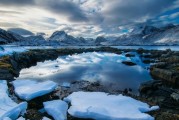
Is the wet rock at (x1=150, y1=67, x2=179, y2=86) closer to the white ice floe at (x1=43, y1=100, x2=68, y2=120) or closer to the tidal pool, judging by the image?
the tidal pool

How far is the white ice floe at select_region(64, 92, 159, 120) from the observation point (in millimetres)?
13047

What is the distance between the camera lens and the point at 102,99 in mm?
16375

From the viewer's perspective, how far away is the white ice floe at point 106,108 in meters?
13.0

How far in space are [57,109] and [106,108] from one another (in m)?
3.39

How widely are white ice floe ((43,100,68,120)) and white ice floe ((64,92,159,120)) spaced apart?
55cm

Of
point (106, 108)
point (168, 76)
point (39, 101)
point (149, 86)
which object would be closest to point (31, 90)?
point (39, 101)

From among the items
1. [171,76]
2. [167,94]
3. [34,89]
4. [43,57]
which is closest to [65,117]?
[34,89]

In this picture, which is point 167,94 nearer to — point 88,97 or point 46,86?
point 88,97

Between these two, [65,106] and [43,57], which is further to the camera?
[43,57]

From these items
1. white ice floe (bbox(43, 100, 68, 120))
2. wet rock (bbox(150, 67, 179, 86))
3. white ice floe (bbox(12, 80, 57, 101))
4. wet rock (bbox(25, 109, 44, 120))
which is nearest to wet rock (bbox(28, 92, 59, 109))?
white ice floe (bbox(12, 80, 57, 101))

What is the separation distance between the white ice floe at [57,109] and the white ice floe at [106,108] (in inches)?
21.6

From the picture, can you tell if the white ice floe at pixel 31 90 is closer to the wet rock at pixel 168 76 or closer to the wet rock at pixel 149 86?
the wet rock at pixel 149 86

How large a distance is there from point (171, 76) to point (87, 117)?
61.0 ft

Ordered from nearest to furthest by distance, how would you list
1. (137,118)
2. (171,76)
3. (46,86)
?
(137,118), (46,86), (171,76)
